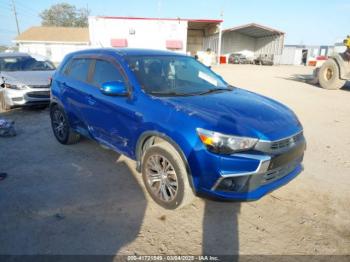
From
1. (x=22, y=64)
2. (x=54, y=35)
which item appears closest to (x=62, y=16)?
(x=54, y=35)

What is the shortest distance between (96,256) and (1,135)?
4.61m

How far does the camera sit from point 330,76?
43.7 feet

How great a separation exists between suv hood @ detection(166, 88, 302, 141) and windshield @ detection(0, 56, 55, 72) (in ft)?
24.9

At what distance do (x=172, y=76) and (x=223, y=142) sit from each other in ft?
5.14

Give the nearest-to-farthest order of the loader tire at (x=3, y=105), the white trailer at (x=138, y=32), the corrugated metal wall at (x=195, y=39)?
the loader tire at (x=3, y=105) → the white trailer at (x=138, y=32) → the corrugated metal wall at (x=195, y=39)

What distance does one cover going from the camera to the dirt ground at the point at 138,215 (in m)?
2.75

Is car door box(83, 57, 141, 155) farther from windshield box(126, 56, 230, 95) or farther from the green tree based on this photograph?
the green tree

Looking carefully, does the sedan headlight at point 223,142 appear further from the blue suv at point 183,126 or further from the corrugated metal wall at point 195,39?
the corrugated metal wall at point 195,39

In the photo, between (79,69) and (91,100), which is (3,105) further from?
(91,100)

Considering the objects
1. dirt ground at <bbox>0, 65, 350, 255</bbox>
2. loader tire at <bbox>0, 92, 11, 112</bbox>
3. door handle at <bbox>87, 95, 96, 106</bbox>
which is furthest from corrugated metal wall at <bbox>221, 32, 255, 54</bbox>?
door handle at <bbox>87, 95, 96, 106</bbox>

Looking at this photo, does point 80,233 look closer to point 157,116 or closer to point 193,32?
point 157,116

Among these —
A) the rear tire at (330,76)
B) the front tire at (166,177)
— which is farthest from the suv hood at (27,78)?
the rear tire at (330,76)

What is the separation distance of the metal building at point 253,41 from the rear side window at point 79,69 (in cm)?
3833

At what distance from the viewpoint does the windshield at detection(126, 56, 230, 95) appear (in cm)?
362
